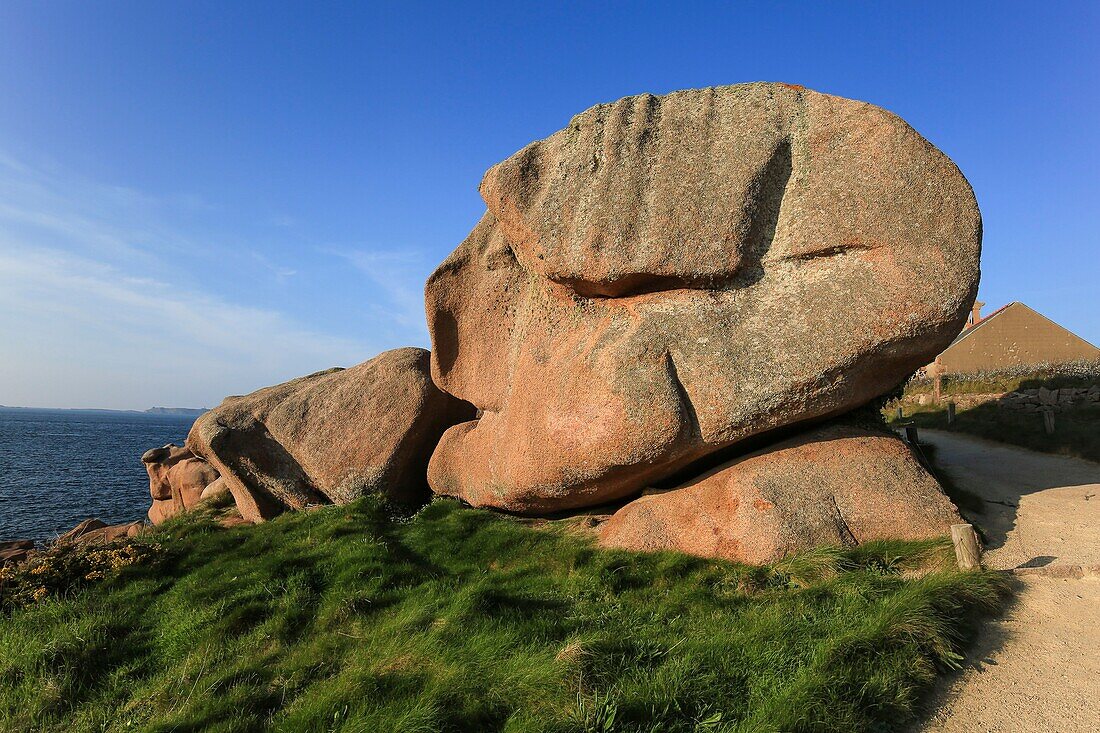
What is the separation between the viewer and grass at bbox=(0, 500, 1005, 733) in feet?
14.8

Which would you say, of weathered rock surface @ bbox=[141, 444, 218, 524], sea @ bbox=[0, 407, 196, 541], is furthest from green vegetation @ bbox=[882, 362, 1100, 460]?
sea @ bbox=[0, 407, 196, 541]

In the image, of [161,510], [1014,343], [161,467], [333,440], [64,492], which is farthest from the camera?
[1014,343]

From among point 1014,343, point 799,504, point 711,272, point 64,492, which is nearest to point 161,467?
point 64,492

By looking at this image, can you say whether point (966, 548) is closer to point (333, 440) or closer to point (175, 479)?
point (333, 440)

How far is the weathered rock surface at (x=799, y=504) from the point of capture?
736 centimetres

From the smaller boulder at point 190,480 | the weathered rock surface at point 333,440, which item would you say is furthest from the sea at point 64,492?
the weathered rock surface at point 333,440

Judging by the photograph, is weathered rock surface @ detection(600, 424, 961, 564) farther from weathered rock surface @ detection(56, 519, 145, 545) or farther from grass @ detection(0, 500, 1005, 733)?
weathered rock surface @ detection(56, 519, 145, 545)

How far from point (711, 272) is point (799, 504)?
318 centimetres

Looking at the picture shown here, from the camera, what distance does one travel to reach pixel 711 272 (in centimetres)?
820

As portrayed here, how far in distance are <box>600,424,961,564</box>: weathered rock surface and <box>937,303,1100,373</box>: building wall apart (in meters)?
28.0

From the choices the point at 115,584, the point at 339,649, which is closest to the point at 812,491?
the point at 339,649

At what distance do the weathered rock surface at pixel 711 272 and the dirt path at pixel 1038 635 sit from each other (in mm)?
2708

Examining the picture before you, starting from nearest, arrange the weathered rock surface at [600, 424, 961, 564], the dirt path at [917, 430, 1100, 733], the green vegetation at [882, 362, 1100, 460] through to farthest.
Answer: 1. the dirt path at [917, 430, 1100, 733]
2. the weathered rock surface at [600, 424, 961, 564]
3. the green vegetation at [882, 362, 1100, 460]

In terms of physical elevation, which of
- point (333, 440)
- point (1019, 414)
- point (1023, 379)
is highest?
point (1023, 379)
